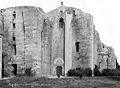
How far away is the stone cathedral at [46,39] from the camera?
45.1 m

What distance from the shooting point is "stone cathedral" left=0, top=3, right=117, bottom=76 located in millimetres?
45094

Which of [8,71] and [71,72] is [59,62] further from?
[8,71]

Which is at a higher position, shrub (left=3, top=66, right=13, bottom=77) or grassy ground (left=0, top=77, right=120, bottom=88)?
shrub (left=3, top=66, right=13, bottom=77)

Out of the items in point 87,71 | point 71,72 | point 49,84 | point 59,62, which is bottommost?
Result: point 49,84

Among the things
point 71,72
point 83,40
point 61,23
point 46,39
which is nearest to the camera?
point 71,72

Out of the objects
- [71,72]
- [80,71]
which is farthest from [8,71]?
[80,71]

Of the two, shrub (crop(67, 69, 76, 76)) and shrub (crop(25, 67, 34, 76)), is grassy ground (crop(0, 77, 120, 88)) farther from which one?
shrub (crop(67, 69, 76, 76))

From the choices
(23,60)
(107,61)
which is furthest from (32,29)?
(107,61)

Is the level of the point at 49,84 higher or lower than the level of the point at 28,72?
lower

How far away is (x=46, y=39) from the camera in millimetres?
48000

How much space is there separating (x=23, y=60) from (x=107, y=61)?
21685 millimetres

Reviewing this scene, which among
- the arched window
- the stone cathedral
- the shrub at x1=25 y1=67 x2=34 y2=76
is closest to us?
the shrub at x1=25 y1=67 x2=34 y2=76

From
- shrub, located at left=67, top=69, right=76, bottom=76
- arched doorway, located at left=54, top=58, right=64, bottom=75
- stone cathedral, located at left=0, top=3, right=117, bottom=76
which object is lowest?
shrub, located at left=67, top=69, right=76, bottom=76

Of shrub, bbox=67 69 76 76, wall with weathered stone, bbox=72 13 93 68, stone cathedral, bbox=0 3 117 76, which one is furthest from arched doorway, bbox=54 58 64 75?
wall with weathered stone, bbox=72 13 93 68
